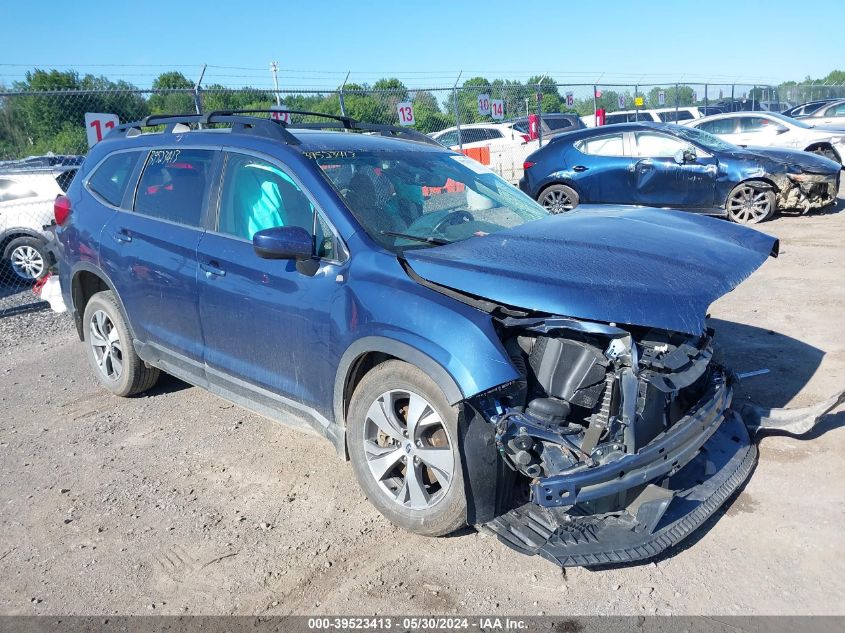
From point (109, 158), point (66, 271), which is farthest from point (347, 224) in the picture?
point (66, 271)

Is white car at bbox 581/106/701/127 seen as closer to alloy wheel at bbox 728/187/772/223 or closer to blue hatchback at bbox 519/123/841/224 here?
blue hatchback at bbox 519/123/841/224

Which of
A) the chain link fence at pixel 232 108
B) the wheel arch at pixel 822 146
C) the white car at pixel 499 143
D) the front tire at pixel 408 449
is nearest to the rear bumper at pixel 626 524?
the front tire at pixel 408 449

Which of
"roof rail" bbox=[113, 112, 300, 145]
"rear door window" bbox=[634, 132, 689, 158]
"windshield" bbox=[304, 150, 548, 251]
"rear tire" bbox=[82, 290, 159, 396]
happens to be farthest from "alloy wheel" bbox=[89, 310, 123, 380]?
"rear door window" bbox=[634, 132, 689, 158]

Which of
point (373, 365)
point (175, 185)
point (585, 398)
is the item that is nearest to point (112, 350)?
point (175, 185)

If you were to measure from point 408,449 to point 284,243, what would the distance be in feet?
3.89

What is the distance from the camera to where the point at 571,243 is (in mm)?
3586

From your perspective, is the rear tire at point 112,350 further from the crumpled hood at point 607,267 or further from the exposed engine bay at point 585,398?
the exposed engine bay at point 585,398

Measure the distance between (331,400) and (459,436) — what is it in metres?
0.90

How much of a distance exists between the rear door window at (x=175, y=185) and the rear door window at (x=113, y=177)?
230mm

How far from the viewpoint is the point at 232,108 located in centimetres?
857

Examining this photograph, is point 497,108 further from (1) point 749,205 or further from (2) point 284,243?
(2) point 284,243

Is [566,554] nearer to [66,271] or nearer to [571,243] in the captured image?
[571,243]

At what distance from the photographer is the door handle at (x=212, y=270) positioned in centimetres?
420

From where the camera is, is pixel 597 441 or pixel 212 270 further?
pixel 212 270
